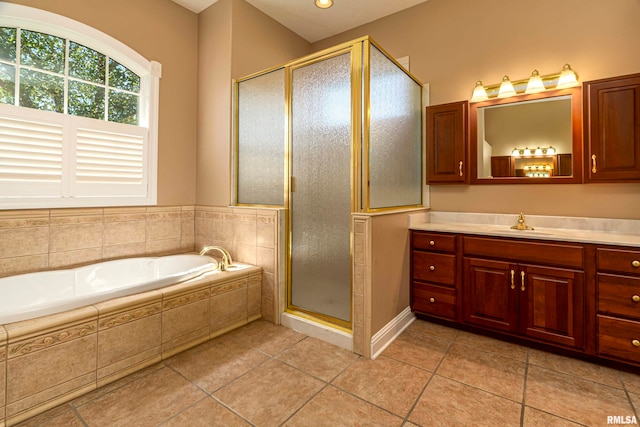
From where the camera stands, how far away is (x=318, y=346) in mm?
2160

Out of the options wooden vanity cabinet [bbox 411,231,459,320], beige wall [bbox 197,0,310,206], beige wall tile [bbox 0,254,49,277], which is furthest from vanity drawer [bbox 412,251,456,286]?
beige wall tile [bbox 0,254,49,277]

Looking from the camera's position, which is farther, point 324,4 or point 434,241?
point 324,4

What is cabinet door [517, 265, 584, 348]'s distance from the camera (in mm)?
1938

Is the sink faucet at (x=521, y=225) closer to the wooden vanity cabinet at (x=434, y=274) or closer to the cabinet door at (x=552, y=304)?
the cabinet door at (x=552, y=304)

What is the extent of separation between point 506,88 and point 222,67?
264 centimetres

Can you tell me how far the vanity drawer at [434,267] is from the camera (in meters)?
2.40

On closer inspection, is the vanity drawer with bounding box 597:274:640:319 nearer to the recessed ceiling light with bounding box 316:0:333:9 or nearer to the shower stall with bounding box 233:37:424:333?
the shower stall with bounding box 233:37:424:333

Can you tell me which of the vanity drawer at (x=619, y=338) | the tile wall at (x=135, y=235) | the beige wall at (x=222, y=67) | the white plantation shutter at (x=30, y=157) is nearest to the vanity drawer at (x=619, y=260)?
the vanity drawer at (x=619, y=338)

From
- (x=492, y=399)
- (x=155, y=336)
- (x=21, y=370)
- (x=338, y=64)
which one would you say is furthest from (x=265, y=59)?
(x=492, y=399)

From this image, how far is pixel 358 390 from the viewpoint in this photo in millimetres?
1672

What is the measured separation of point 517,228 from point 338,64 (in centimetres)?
194

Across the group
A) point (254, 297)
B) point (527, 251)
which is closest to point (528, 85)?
point (527, 251)

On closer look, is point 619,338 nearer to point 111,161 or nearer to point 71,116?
point 111,161

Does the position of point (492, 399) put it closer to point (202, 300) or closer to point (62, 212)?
point (202, 300)
